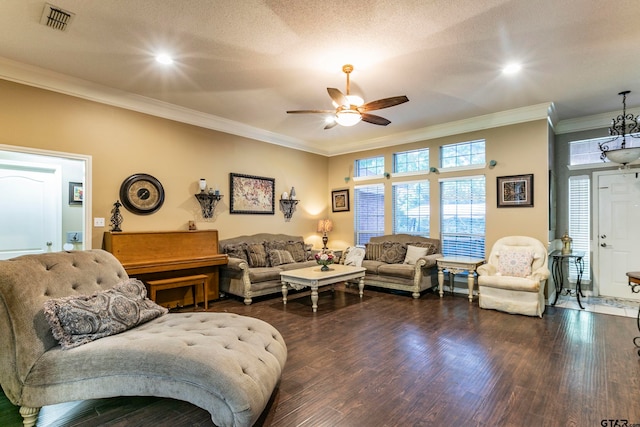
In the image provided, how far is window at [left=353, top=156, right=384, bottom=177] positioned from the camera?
694 centimetres

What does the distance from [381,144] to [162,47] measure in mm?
4628

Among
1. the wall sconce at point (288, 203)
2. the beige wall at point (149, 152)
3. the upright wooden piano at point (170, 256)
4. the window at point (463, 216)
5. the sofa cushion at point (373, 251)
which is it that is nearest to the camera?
the beige wall at point (149, 152)

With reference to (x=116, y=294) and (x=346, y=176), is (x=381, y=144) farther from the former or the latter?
(x=116, y=294)

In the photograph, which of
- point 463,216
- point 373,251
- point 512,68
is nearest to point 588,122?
point 463,216

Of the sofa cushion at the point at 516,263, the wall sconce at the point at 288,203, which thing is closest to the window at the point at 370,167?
the wall sconce at the point at 288,203

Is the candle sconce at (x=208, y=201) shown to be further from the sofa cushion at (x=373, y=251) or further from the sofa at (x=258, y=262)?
the sofa cushion at (x=373, y=251)

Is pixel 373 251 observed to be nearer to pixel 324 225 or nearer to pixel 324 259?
pixel 324 225

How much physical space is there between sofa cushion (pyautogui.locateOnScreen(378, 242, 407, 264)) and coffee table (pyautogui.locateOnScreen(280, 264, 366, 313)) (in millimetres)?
910

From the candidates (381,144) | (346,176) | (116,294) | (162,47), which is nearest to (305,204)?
(346,176)

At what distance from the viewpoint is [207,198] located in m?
5.32

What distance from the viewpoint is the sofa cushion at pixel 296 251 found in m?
6.14

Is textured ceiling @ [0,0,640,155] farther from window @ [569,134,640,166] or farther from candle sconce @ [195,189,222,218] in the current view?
candle sconce @ [195,189,222,218]

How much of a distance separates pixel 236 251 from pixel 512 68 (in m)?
4.65

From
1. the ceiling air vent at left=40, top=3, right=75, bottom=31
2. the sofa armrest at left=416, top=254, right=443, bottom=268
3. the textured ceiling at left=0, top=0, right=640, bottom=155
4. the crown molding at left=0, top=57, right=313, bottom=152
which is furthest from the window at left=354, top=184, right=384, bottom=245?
the ceiling air vent at left=40, top=3, right=75, bottom=31
